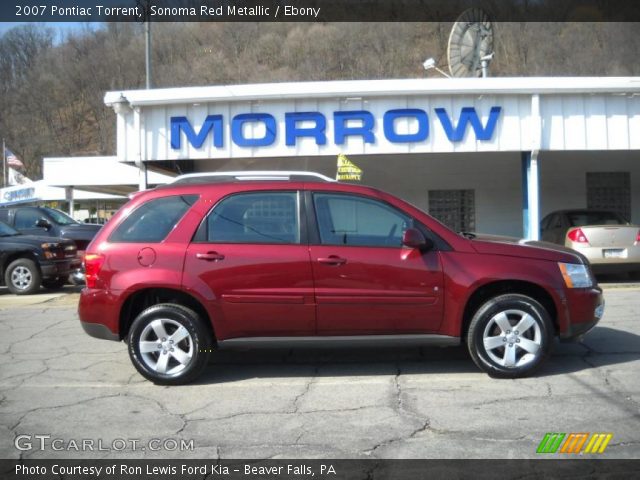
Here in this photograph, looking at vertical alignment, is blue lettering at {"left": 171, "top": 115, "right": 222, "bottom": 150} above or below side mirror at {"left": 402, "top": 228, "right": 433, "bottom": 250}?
above

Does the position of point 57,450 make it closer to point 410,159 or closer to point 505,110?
point 505,110

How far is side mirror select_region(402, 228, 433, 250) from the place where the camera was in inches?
199

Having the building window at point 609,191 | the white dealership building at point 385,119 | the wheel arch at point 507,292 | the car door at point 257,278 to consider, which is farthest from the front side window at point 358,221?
the building window at point 609,191

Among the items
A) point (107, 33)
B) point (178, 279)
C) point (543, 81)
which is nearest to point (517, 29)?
point (107, 33)

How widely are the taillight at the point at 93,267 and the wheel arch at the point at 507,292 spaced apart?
3.23 meters

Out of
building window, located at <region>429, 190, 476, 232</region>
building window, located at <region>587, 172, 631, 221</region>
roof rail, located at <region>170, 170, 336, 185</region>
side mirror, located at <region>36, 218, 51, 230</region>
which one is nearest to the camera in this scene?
roof rail, located at <region>170, 170, 336, 185</region>

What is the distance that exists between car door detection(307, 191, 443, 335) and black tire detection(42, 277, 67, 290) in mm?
9030

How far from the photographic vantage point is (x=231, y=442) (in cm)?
408

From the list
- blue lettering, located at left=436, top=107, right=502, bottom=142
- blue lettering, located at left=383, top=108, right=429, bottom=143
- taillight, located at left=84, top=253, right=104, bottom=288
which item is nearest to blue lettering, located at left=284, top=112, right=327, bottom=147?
blue lettering, located at left=383, top=108, right=429, bottom=143

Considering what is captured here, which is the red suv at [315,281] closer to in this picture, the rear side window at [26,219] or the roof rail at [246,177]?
the roof rail at [246,177]

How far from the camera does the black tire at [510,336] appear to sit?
17.1 ft

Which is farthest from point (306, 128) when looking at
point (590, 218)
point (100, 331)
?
point (100, 331)

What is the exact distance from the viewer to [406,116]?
12945 millimetres

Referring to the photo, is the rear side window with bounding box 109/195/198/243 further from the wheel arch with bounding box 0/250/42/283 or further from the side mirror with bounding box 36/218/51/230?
the side mirror with bounding box 36/218/51/230
